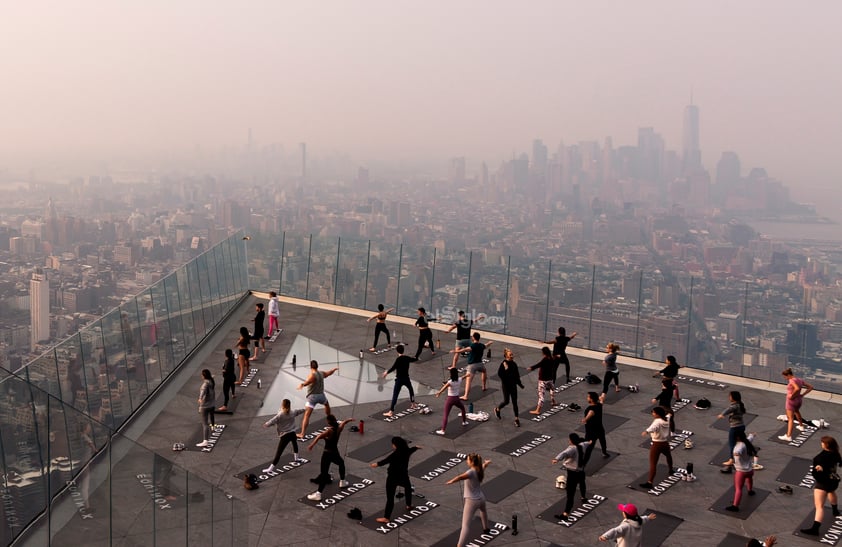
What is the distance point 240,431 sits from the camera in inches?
814

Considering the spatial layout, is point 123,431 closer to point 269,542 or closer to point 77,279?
point 269,542

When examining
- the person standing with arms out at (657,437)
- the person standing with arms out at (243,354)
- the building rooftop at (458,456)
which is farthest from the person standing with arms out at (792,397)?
the person standing with arms out at (243,354)

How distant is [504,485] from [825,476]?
5.86 m

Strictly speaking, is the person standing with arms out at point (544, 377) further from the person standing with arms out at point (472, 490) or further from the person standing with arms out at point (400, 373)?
the person standing with arms out at point (472, 490)

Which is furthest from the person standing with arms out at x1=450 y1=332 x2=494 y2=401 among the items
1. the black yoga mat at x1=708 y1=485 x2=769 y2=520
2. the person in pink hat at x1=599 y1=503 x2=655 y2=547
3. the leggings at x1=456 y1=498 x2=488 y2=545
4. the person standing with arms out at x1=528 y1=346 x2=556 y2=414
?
the person in pink hat at x1=599 y1=503 x2=655 y2=547

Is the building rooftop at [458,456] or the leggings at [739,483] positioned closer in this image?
the building rooftop at [458,456]

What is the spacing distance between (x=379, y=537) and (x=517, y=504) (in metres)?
2.90

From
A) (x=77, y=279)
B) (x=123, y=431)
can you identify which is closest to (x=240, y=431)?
(x=123, y=431)

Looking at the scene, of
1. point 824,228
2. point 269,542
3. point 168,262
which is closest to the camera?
point 269,542

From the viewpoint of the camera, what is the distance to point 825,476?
1540cm

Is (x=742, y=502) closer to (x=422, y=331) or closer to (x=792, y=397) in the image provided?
(x=792, y=397)

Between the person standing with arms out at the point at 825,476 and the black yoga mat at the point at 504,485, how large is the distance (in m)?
5.24

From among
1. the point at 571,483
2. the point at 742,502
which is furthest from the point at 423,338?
the point at 742,502

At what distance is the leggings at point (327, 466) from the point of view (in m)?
17.2
